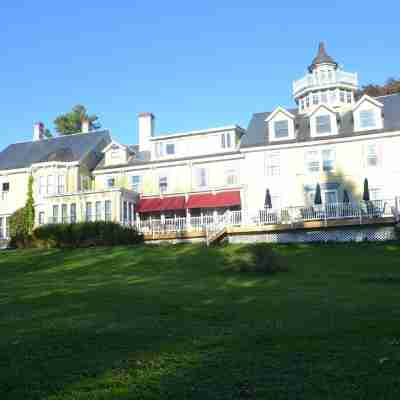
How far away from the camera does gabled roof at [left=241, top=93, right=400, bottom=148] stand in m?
31.6

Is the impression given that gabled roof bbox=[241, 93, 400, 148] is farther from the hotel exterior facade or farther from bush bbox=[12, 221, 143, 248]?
bush bbox=[12, 221, 143, 248]

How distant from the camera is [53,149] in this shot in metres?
40.5

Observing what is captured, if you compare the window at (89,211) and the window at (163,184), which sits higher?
the window at (163,184)

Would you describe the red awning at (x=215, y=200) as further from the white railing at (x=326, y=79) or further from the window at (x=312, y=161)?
the white railing at (x=326, y=79)

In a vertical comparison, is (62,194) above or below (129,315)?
above

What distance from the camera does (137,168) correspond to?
36781 millimetres

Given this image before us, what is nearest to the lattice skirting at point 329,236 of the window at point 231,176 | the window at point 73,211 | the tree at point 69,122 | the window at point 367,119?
the window at point 231,176

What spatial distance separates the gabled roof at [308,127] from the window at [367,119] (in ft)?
2.30

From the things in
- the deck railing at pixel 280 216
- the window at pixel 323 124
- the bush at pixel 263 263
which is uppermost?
the window at pixel 323 124

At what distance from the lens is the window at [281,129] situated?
33531 millimetres

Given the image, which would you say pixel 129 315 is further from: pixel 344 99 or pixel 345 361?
pixel 344 99

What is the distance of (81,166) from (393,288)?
29280 mm

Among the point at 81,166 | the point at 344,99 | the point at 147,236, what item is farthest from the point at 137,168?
the point at 344,99

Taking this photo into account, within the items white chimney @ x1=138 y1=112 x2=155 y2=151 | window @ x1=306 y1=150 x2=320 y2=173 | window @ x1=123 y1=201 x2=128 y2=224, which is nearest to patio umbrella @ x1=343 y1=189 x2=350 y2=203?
window @ x1=306 y1=150 x2=320 y2=173
